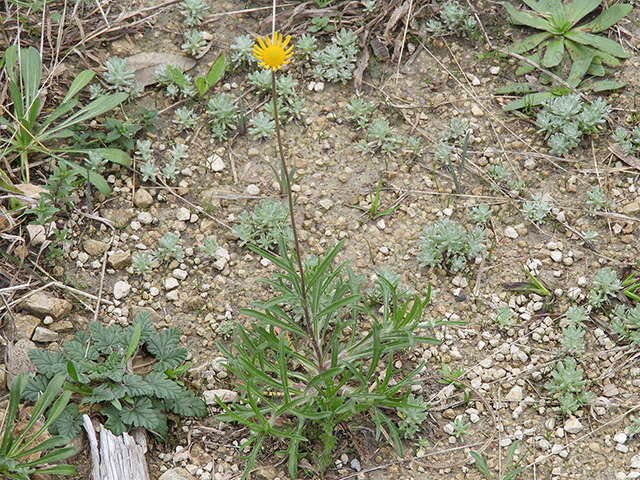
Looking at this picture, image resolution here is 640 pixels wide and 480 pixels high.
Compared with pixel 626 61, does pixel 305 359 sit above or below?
below

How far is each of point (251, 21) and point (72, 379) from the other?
2.96 meters

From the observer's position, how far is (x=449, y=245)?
143 inches

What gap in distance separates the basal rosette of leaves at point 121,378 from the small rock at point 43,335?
173 millimetres

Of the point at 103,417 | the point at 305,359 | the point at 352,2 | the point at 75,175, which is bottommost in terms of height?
the point at 103,417

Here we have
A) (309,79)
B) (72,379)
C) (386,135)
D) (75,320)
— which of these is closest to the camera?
(72,379)

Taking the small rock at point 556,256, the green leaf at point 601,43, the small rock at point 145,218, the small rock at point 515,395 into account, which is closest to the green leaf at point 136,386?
the small rock at point 145,218

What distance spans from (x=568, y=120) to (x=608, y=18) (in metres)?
0.95

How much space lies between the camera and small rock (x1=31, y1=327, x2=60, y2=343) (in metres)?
3.33

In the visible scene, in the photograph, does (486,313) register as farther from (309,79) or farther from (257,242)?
(309,79)

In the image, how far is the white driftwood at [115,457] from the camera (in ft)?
9.38

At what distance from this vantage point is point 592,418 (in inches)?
123

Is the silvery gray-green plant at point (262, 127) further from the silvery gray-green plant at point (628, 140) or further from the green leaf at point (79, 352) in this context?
the silvery gray-green plant at point (628, 140)

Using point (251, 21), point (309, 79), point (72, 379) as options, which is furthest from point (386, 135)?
point (72, 379)

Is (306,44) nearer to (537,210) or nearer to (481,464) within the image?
(537,210)
